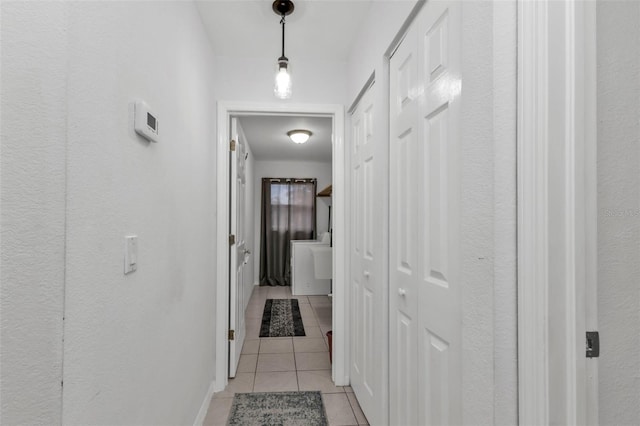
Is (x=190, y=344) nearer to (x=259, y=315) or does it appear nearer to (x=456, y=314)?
(x=456, y=314)

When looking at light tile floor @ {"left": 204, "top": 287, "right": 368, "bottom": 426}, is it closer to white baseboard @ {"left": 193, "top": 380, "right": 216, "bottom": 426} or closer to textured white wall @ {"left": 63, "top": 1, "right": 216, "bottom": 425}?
white baseboard @ {"left": 193, "top": 380, "right": 216, "bottom": 426}

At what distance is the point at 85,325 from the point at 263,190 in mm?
5544

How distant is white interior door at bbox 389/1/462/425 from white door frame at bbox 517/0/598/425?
279 millimetres

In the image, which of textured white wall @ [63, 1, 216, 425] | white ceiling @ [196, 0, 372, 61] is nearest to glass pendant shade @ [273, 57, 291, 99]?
white ceiling @ [196, 0, 372, 61]

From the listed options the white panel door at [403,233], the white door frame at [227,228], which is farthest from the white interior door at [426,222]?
the white door frame at [227,228]

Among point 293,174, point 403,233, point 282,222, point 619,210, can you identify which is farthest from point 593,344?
point 293,174

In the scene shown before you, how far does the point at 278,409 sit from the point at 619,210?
207cm

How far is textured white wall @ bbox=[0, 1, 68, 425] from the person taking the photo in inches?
25.1

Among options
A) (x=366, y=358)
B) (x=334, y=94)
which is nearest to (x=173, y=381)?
(x=366, y=358)

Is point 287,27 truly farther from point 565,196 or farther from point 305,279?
point 305,279

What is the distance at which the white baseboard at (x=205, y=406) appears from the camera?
195 cm

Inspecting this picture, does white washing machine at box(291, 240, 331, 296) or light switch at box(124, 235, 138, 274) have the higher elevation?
light switch at box(124, 235, 138, 274)

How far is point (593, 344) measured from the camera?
717 millimetres

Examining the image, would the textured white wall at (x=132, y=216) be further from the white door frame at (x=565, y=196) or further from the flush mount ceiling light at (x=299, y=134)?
the flush mount ceiling light at (x=299, y=134)
